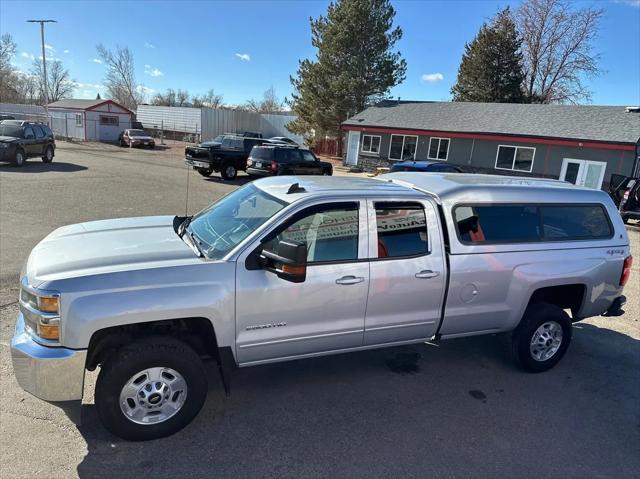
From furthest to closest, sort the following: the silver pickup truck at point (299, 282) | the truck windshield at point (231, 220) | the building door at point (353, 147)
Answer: the building door at point (353, 147), the truck windshield at point (231, 220), the silver pickup truck at point (299, 282)

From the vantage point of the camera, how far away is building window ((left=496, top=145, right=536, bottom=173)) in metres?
23.4

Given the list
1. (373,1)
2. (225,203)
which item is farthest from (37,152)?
(373,1)

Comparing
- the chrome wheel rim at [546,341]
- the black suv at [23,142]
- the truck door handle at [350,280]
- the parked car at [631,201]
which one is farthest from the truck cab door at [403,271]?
the black suv at [23,142]

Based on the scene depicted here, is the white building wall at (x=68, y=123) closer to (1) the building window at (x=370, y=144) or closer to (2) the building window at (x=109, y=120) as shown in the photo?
(2) the building window at (x=109, y=120)

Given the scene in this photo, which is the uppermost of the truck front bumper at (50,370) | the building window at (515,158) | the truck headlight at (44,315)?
the building window at (515,158)

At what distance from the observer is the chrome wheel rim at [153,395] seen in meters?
3.03

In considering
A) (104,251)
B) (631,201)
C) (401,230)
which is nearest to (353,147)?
(631,201)

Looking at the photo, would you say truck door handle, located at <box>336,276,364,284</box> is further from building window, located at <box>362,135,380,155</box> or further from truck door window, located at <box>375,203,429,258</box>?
building window, located at <box>362,135,380,155</box>

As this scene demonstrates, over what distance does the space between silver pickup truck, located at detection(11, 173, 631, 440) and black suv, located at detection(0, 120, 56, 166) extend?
16.9 m

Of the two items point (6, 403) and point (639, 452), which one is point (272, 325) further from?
point (639, 452)

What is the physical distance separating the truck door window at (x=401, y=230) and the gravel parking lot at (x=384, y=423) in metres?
1.30

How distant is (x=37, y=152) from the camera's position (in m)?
19.1

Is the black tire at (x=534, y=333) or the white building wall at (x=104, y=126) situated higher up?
the white building wall at (x=104, y=126)

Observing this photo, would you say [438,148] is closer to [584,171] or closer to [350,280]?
[584,171]
